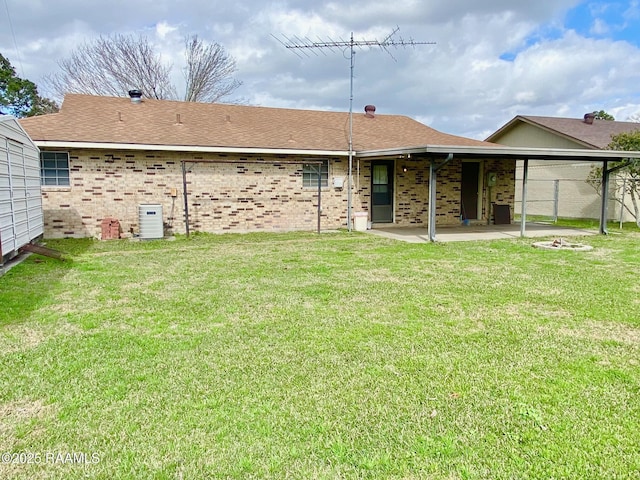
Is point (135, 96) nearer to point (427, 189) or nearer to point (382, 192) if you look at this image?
point (382, 192)

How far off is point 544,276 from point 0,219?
27.0 feet

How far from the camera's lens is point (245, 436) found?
2531mm

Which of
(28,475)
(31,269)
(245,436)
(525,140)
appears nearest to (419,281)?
(245,436)

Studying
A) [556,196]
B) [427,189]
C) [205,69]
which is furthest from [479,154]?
[205,69]

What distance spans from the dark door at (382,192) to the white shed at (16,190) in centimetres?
904

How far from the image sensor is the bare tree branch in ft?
84.4

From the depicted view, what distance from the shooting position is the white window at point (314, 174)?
43.9ft

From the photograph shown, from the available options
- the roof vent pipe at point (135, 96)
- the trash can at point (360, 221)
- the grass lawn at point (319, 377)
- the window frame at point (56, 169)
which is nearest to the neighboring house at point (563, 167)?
the trash can at point (360, 221)

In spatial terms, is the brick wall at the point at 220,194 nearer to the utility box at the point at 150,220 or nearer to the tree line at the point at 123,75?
the utility box at the point at 150,220

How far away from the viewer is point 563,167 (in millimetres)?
18219

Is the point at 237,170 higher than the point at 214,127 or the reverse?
the reverse

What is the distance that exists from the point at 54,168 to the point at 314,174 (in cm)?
687

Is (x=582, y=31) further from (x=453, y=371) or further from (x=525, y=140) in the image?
(x=453, y=371)

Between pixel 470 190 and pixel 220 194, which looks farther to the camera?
pixel 470 190
